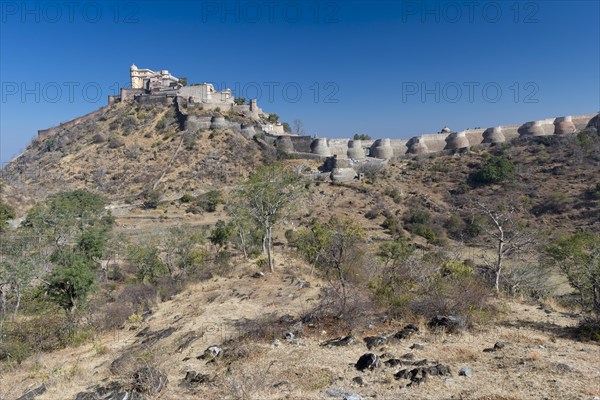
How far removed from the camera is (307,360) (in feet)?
20.1

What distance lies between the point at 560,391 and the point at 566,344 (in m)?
2.21

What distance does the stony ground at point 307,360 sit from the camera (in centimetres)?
507

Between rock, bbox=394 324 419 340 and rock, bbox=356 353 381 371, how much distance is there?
1.10 m

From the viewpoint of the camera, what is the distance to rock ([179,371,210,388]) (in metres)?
5.64

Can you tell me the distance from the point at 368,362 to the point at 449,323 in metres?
2.15

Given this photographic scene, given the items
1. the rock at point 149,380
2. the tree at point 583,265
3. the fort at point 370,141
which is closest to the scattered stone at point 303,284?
the rock at point 149,380

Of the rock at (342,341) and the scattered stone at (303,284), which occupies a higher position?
the scattered stone at (303,284)

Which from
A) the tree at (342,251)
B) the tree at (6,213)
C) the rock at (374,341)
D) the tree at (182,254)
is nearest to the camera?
the rock at (374,341)

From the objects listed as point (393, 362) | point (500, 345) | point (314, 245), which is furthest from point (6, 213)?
point (500, 345)

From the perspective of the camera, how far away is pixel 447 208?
108 ft

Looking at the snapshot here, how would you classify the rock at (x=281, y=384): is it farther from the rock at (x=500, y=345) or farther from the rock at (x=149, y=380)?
the rock at (x=500, y=345)

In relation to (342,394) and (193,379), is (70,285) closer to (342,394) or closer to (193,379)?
Result: (193,379)

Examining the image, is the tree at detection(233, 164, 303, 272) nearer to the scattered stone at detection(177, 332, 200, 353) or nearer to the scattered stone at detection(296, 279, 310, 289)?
the scattered stone at detection(296, 279, 310, 289)

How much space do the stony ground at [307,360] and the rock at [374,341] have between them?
68 mm
